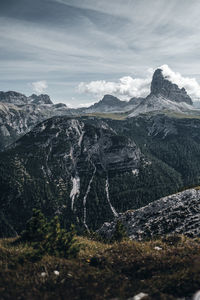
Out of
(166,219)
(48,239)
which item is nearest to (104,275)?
(48,239)

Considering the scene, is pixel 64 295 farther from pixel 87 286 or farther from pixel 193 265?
pixel 193 265

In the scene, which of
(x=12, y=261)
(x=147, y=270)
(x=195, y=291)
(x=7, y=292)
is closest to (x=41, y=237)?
(x=12, y=261)

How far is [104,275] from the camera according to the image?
24.4m

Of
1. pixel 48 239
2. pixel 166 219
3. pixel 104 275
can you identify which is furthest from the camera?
pixel 166 219

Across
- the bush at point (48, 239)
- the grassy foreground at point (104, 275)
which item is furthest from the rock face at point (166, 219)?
the bush at point (48, 239)

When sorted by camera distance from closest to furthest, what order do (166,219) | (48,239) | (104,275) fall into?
(104,275), (48,239), (166,219)

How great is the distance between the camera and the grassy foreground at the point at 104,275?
20.0 m

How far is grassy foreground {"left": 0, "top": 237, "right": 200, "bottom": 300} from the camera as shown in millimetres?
19953

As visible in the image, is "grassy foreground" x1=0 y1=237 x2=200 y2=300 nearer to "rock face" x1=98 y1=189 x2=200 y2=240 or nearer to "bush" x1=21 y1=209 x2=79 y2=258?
"bush" x1=21 y1=209 x2=79 y2=258

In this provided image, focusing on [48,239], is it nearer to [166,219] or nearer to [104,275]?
[104,275]

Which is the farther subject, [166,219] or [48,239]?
[166,219]

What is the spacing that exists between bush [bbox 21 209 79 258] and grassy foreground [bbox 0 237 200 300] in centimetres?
175

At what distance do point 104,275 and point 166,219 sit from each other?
183ft

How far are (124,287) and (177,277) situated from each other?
607 cm
